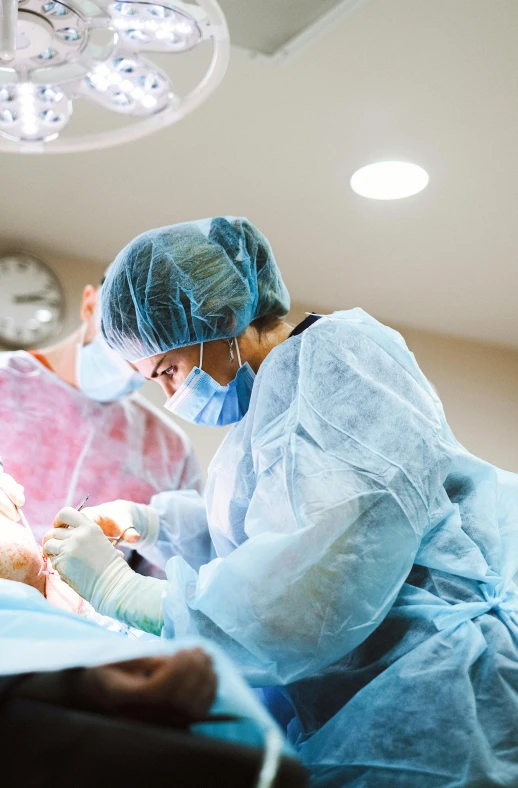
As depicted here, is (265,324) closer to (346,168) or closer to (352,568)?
(352,568)

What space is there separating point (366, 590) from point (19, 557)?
0.82m

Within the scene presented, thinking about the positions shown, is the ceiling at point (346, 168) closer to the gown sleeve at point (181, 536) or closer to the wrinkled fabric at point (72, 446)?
the wrinkled fabric at point (72, 446)

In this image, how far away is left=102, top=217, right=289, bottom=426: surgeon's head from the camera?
4.66 ft

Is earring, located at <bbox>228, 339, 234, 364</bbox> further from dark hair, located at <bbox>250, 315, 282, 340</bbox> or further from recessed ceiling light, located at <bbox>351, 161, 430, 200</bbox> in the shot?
recessed ceiling light, located at <bbox>351, 161, 430, 200</bbox>

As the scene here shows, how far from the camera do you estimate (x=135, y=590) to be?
1.24 m

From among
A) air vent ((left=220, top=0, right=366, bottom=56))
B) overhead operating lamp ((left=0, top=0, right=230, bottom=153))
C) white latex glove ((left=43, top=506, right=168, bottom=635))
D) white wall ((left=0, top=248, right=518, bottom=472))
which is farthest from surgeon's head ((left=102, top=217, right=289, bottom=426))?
white wall ((left=0, top=248, right=518, bottom=472))

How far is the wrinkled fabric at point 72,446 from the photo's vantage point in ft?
7.00

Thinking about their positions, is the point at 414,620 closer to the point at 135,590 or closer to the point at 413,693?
the point at 413,693

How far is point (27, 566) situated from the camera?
1.55m

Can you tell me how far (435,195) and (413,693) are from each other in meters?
1.77

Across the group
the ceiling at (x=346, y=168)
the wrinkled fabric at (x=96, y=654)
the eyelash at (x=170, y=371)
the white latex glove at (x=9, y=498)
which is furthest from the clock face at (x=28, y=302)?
the wrinkled fabric at (x=96, y=654)

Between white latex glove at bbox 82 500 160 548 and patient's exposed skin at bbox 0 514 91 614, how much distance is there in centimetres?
16

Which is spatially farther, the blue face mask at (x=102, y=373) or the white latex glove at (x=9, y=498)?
the blue face mask at (x=102, y=373)

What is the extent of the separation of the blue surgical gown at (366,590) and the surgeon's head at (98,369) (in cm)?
109
